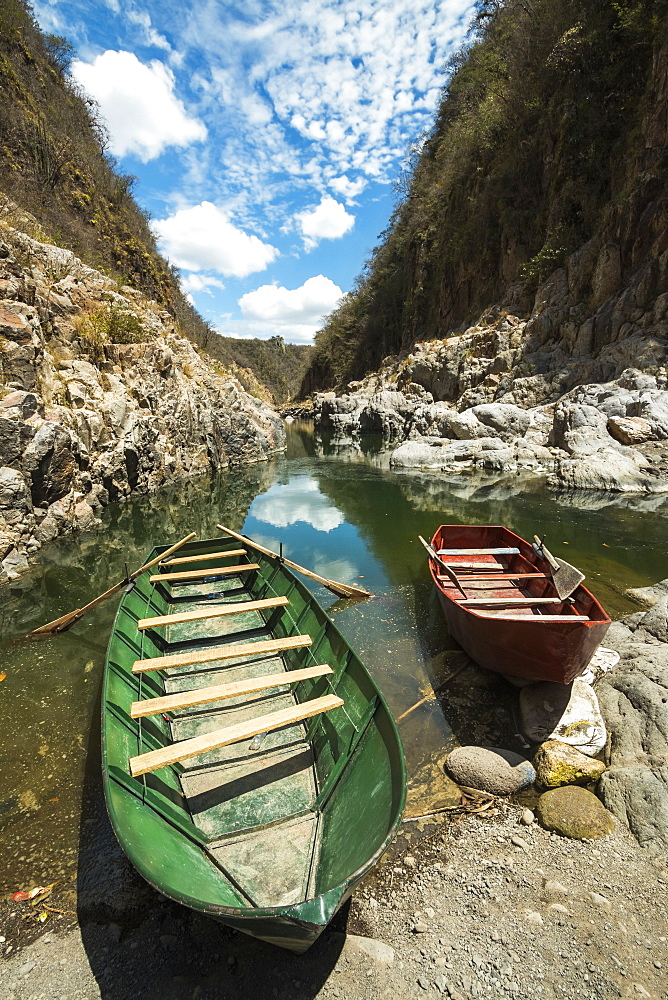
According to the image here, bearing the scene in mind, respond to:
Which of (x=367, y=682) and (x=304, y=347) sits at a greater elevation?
(x=304, y=347)

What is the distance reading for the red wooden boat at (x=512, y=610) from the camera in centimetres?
452

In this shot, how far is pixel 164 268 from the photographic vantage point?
34344 mm

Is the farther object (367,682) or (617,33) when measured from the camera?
(617,33)

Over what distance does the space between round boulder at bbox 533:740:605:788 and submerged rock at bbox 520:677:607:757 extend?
0.16 meters

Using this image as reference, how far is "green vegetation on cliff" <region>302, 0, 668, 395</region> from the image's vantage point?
2225 centimetres

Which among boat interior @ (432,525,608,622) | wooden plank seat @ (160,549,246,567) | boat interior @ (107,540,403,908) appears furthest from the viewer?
wooden plank seat @ (160,549,246,567)

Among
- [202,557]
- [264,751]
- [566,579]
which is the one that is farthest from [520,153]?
[264,751]

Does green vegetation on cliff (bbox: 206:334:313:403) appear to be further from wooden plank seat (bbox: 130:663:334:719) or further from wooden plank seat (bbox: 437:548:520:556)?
wooden plank seat (bbox: 130:663:334:719)

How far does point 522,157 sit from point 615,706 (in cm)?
3507

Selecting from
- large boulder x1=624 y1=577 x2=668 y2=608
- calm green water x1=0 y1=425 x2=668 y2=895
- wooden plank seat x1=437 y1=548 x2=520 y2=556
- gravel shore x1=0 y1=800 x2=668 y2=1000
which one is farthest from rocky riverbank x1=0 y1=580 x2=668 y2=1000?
large boulder x1=624 y1=577 x2=668 y2=608

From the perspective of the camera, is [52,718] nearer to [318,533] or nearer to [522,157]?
[318,533]

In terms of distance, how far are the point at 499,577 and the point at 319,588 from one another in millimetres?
3646

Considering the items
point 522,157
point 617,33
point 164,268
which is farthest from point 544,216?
point 164,268

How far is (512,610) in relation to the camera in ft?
22.1
